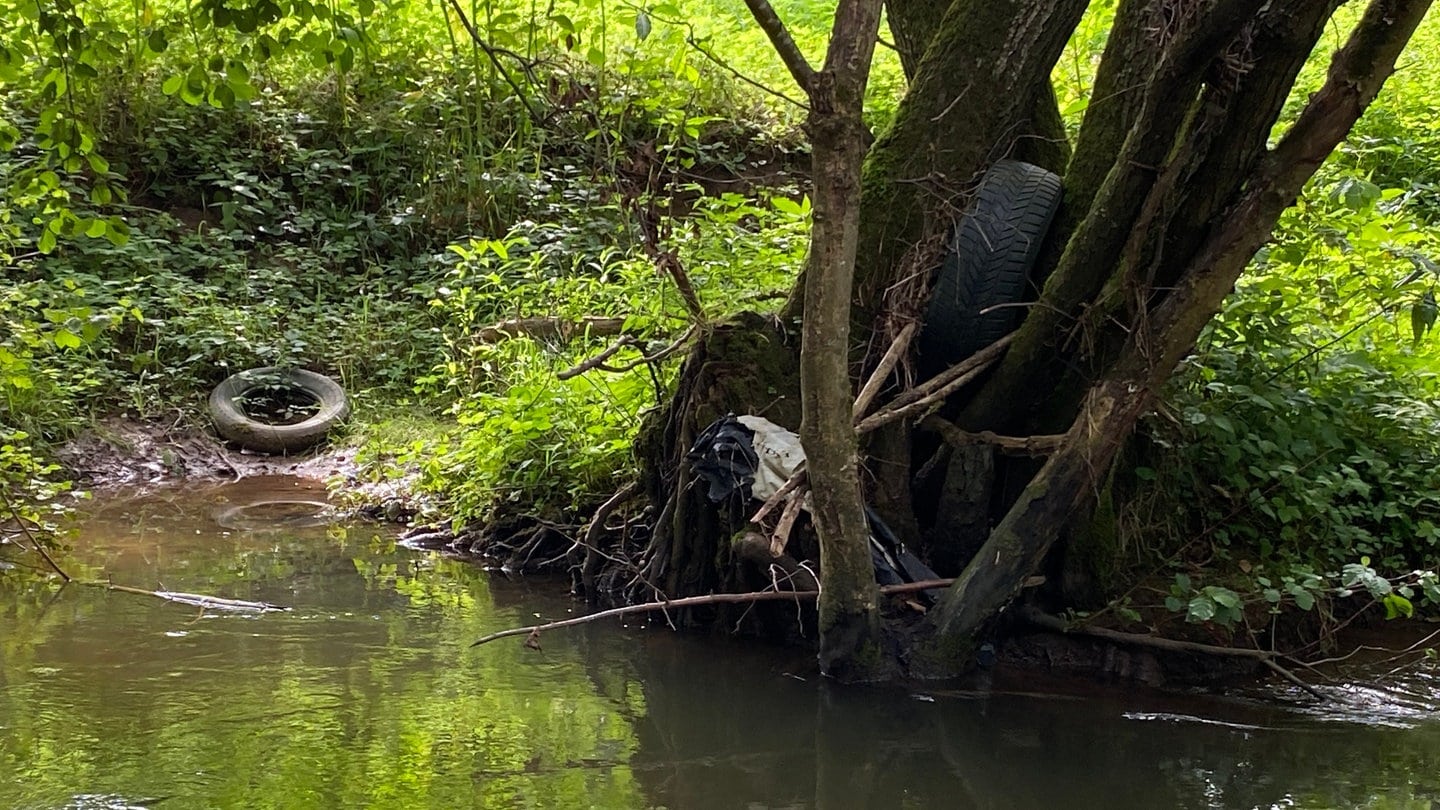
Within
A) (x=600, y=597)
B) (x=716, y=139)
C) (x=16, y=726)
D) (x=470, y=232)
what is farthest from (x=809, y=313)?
(x=716, y=139)

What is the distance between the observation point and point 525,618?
446 cm

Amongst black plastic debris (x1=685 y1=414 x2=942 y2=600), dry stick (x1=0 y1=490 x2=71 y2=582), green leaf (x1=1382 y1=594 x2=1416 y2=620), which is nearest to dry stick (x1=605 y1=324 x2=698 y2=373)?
black plastic debris (x1=685 y1=414 x2=942 y2=600)

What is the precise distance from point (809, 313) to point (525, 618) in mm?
1883

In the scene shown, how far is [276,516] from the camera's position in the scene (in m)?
6.54

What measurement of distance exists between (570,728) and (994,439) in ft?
5.64

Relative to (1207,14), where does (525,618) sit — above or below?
below

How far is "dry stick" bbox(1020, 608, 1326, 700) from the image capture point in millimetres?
3598

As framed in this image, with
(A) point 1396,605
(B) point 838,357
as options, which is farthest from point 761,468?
(A) point 1396,605

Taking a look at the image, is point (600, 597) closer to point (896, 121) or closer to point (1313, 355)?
point (896, 121)

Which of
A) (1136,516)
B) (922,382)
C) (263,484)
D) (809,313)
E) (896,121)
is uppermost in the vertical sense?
(896,121)

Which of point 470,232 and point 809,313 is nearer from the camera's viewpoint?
point 809,313

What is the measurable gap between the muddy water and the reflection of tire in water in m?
1.71

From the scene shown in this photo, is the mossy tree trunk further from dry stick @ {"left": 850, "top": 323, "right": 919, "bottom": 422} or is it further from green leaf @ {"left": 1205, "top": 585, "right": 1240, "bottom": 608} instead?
green leaf @ {"left": 1205, "top": 585, "right": 1240, "bottom": 608}

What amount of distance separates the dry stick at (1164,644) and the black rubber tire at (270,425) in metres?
5.78
